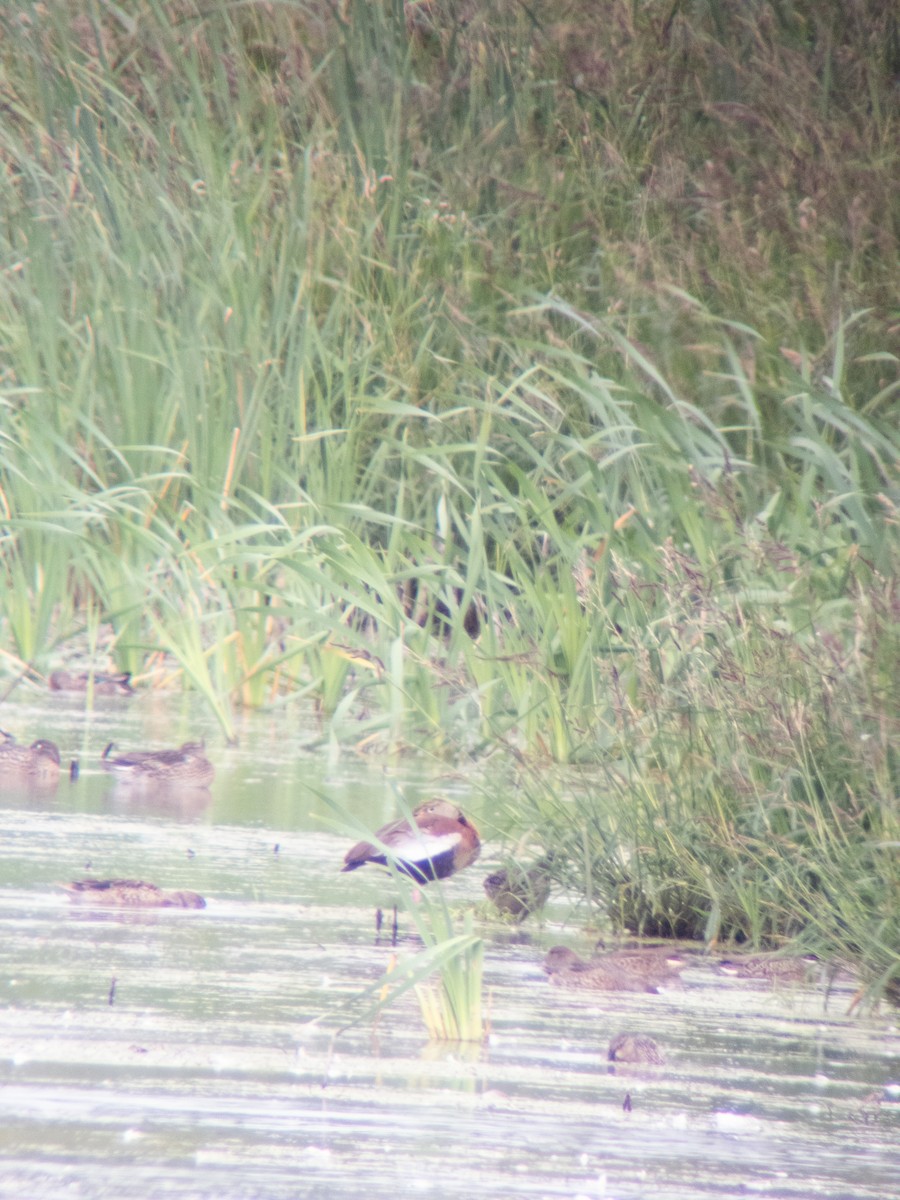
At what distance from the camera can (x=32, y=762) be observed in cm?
477

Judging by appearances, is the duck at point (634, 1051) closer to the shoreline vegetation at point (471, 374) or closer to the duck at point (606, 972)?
the duck at point (606, 972)

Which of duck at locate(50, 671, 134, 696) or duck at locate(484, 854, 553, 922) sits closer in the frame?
duck at locate(484, 854, 553, 922)

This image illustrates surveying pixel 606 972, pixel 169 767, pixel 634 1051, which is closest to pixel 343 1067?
pixel 634 1051

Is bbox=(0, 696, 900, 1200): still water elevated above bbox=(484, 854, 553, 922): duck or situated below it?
below

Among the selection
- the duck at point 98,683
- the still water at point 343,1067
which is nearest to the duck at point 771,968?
the still water at point 343,1067

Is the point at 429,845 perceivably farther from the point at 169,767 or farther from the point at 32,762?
the point at 32,762

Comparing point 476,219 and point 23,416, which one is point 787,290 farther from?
point 23,416

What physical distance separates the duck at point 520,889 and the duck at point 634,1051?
0.80 metres

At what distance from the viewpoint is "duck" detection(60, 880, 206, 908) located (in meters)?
3.66

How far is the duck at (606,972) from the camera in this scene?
3.34 meters

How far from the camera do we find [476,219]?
7109 millimetres

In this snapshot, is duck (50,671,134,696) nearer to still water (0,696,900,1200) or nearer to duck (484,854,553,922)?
still water (0,696,900,1200)

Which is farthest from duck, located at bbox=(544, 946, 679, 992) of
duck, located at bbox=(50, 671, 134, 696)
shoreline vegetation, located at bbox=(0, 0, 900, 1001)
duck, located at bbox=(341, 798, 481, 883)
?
duck, located at bbox=(50, 671, 134, 696)

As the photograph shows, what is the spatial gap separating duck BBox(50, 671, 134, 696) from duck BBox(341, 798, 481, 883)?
216cm
